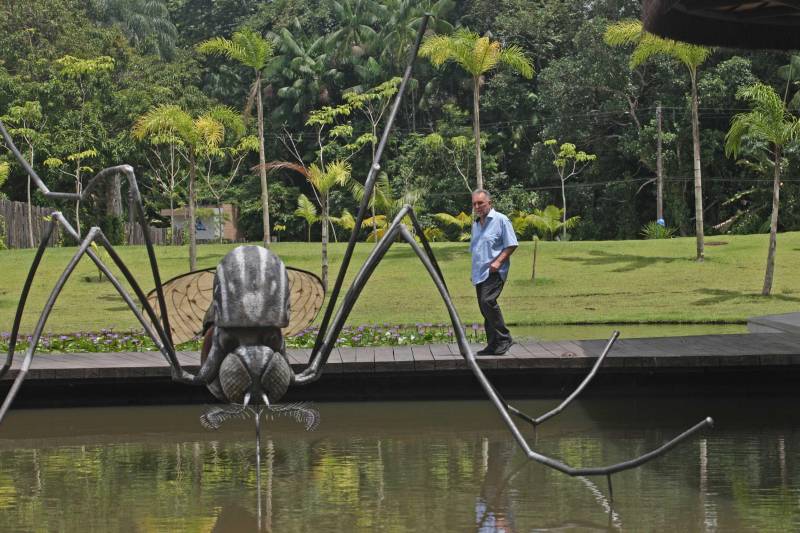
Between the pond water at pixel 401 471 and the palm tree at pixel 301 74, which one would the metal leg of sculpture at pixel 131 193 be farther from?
the palm tree at pixel 301 74

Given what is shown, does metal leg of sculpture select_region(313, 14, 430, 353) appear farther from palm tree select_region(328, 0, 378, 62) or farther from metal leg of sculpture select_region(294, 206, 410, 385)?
palm tree select_region(328, 0, 378, 62)

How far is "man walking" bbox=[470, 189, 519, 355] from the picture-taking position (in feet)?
34.4

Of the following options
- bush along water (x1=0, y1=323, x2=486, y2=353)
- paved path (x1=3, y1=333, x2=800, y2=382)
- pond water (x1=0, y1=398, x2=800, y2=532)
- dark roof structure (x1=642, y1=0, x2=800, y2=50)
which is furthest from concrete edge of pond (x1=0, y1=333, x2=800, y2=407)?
dark roof structure (x1=642, y1=0, x2=800, y2=50)

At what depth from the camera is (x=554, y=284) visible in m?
26.6

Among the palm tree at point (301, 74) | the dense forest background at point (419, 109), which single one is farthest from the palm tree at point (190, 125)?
the palm tree at point (301, 74)

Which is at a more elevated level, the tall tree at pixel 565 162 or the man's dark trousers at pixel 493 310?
the tall tree at pixel 565 162

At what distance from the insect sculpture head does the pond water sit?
4.36 feet

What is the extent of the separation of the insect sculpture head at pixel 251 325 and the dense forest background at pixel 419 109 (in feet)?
110

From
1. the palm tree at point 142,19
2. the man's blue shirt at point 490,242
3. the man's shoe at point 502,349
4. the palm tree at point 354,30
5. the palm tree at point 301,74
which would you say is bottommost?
the man's shoe at point 502,349

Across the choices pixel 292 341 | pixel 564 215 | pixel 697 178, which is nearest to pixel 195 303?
pixel 292 341

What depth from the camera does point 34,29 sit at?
46344 mm

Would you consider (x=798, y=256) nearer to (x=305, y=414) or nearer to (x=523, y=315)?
(x=523, y=315)

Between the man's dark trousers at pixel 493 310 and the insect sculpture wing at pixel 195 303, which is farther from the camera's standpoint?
the man's dark trousers at pixel 493 310

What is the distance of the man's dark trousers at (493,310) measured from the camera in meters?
10.5
